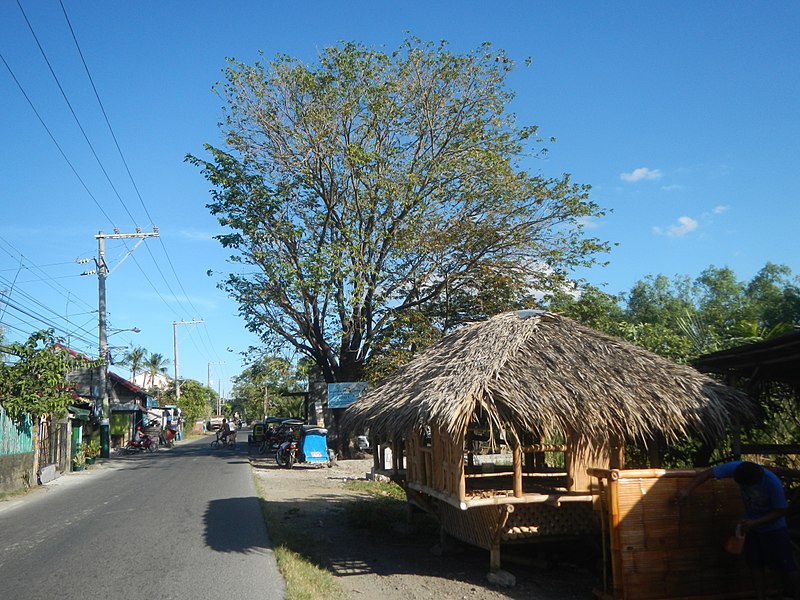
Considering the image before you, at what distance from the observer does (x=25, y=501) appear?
16250mm

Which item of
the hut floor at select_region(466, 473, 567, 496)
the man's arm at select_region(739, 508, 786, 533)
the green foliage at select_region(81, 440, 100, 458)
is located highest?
the man's arm at select_region(739, 508, 786, 533)

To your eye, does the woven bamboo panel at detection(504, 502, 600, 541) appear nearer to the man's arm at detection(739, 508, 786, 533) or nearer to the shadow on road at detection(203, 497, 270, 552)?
the man's arm at detection(739, 508, 786, 533)

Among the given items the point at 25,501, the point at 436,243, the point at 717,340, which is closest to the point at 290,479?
the point at 25,501

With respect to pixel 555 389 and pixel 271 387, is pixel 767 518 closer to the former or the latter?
pixel 555 389

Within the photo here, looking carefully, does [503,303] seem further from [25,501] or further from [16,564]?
[16,564]

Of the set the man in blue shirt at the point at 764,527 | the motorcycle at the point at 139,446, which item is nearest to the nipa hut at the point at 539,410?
the man in blue shirt at the point at 764,527

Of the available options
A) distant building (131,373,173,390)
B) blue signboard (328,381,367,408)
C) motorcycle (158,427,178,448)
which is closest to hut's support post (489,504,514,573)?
blue signboard (328,381,367,408)

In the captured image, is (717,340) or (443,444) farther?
(717,340)

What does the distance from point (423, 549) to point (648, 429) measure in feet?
13.8

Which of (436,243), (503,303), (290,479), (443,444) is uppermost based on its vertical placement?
(436,243)

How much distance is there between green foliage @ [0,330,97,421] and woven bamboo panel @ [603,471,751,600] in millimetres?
16106

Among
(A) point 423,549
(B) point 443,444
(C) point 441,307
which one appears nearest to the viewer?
(B) point 443,444

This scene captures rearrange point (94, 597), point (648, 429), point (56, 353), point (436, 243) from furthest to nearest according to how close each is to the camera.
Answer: point (436, 243) < point (56, 353) < point (648, 429) < point (94, 597)

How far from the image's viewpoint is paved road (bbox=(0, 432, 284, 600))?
300 inches
